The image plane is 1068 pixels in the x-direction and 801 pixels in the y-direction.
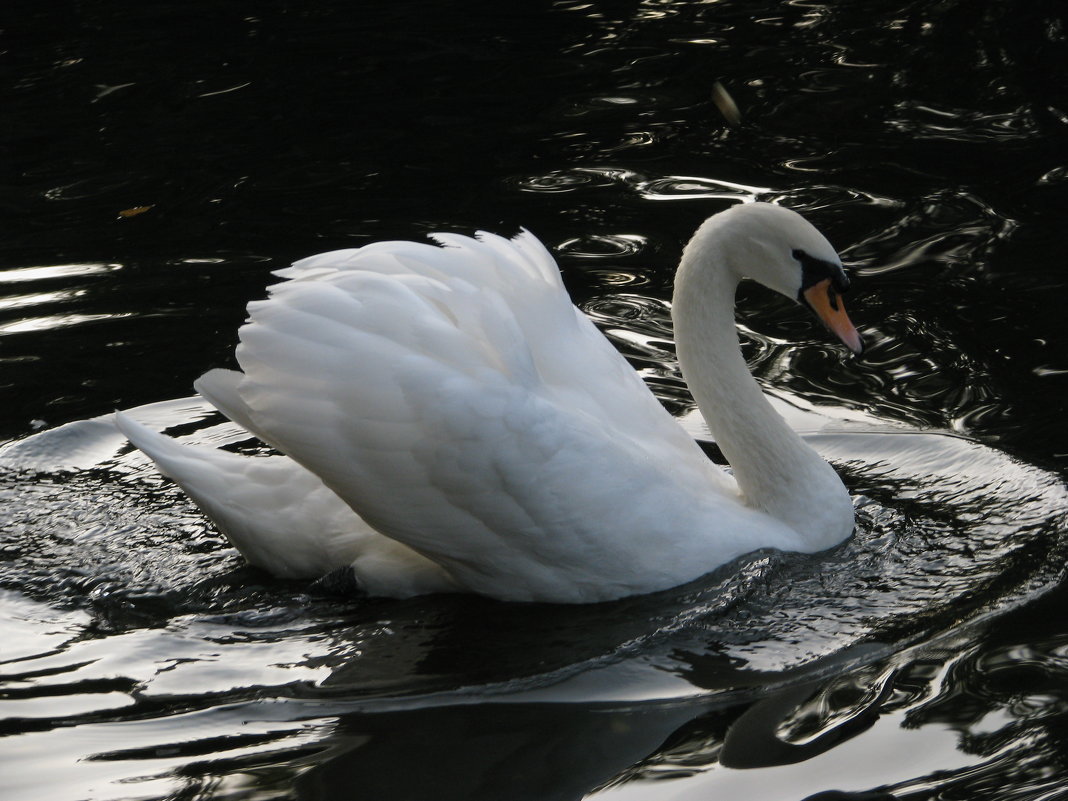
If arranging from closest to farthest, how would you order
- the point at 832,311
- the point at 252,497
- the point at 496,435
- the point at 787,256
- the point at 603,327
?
1. the point at 496,435
2. the point at 252,497
3. the point at 787,256
4. the point at 832,311
5. the point at 603,327

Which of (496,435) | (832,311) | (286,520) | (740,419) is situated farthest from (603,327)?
(496,435)

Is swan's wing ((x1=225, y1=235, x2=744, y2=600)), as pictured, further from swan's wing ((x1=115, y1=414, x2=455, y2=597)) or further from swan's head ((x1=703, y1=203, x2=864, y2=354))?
swan's head ((x1=703, y1=203, x2=864, y2=354))

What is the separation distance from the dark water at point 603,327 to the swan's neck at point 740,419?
0.18 m

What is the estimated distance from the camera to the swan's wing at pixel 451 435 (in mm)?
4984

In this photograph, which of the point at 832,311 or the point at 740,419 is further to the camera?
the point at 740,419

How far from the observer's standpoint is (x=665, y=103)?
10.7m

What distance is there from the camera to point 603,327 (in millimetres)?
7699

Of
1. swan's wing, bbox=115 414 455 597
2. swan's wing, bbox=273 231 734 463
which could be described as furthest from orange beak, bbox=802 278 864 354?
swan's wing, bbox=115 414 455 597

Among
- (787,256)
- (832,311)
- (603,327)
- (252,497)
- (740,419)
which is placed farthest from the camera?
(603,327)

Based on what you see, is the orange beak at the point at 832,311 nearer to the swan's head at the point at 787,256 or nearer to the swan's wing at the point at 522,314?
the swan's head at the point at 787,256

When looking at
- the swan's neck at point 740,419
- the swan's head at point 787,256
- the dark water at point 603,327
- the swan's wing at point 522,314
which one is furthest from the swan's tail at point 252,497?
the swan's head at point 787,256

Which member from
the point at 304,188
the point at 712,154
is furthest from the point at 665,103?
the point at 304,188

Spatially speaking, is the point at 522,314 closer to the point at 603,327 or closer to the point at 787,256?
the point at 787,256

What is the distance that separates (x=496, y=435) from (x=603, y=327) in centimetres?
282
